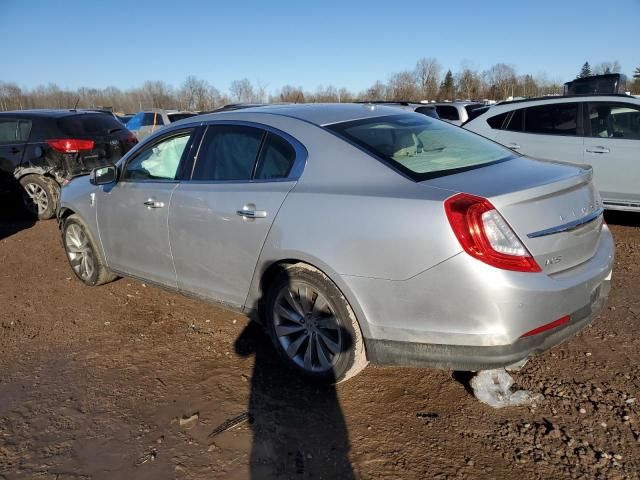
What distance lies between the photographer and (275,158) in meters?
3.19

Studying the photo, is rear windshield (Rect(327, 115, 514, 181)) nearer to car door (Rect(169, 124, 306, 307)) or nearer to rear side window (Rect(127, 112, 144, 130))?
car door (Rect(169, 124, 306, 307))

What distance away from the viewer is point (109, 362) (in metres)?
3.58

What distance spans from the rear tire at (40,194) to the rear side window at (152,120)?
9.45 metres

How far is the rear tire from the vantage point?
309 inches

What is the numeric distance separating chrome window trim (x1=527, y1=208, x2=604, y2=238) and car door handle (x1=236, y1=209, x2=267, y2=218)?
1500 millimetres

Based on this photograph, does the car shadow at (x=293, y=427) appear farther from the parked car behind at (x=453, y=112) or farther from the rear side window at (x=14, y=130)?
the parked car behind at (x=453, y=112)

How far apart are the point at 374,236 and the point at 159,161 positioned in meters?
2.27

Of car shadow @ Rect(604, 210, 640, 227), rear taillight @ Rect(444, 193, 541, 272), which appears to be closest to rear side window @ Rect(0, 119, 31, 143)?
rear taillight @ Rect(444, 193, 541, 272)

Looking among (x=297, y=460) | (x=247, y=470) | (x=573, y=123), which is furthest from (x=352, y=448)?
(x=573, y=123)

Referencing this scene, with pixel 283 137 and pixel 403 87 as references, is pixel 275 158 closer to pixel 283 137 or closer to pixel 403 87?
pixel 283 137

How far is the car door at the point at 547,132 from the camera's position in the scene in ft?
20.5

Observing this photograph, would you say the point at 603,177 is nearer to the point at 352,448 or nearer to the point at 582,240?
the point at 582,240

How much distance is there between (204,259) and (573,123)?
5.17 meters

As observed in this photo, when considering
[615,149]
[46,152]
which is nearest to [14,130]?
[46,152]
